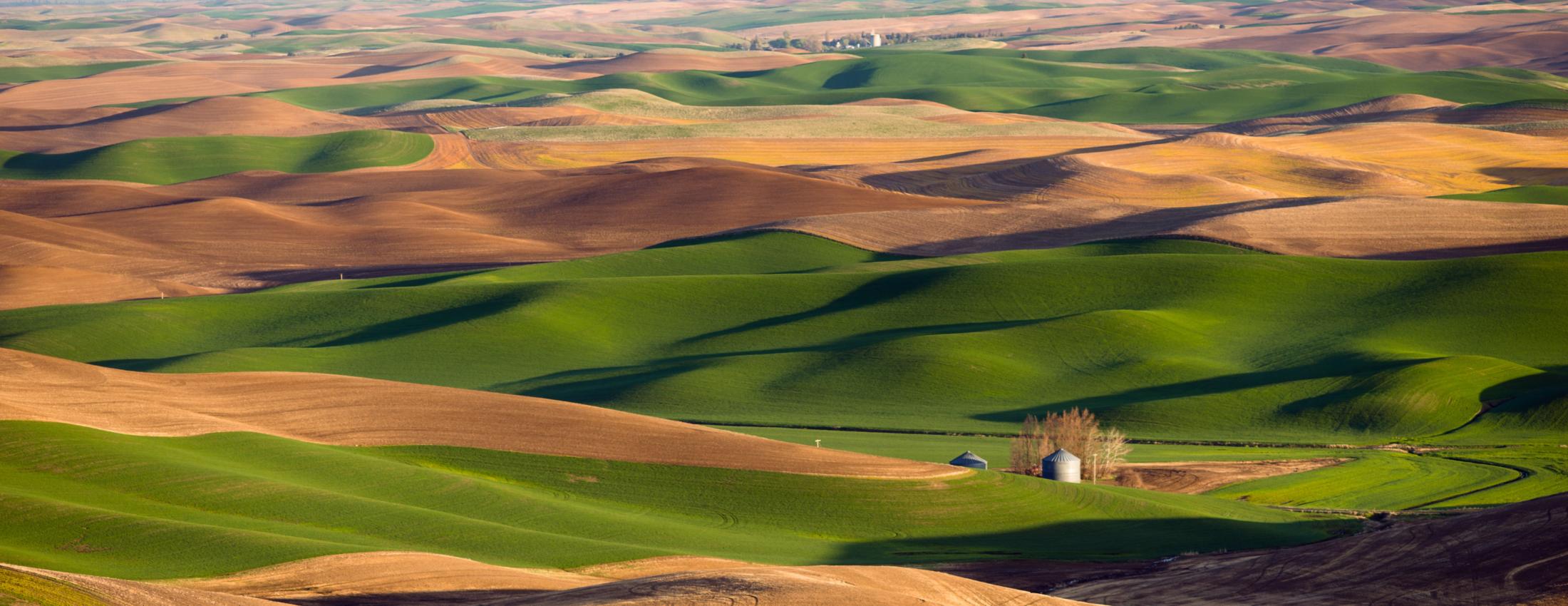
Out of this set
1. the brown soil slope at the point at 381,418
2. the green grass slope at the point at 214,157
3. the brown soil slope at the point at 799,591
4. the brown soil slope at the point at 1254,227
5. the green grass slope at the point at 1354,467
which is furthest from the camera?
→ the green grass slope at the point at 214,157

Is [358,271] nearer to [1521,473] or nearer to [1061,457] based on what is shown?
[1061,457]

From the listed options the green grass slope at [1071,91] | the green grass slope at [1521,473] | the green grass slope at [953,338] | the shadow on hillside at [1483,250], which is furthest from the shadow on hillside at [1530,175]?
the green grass slope at [1521,473]

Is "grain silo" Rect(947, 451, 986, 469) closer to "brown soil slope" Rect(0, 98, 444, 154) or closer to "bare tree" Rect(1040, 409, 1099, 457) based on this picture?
"bare tree" Rect(1040, 409, 1099, 457)

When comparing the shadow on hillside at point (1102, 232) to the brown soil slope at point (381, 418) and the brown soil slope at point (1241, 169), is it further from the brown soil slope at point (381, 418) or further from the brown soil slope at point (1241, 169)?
the brown soil slope at point (381, 418)

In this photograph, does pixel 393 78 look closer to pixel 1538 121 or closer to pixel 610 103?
pixel 610 103

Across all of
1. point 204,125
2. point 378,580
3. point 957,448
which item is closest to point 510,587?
point 378,580

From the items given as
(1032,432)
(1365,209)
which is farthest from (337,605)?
(1365,209)

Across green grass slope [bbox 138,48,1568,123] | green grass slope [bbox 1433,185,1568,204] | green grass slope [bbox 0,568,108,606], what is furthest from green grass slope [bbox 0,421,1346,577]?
green grass slope [bbox 138,48,1568,123]
